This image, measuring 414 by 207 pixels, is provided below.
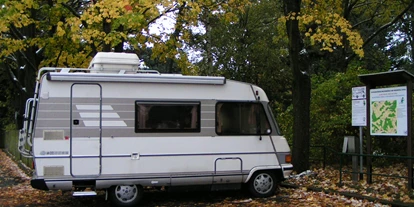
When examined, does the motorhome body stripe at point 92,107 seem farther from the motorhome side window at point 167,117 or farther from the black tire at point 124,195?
the black tire at point 124,195

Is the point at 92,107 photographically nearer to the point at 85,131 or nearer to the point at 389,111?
the point at 85,131

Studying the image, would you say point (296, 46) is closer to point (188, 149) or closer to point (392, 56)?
point (188, 149)

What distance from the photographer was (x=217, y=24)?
22.5 meters

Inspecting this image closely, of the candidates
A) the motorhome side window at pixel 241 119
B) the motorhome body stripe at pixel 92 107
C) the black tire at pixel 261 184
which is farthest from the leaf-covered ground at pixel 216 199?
the motorhome body stripe at pixel 92 107

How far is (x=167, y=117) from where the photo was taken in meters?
9.48

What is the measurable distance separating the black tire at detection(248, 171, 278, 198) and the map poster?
2.85 meters

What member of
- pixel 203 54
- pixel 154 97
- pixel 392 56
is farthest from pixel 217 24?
pixel 392 56

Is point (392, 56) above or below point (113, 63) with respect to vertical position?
above

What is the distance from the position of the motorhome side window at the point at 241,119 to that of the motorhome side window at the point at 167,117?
0.56 metres

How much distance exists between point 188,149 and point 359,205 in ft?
12.2

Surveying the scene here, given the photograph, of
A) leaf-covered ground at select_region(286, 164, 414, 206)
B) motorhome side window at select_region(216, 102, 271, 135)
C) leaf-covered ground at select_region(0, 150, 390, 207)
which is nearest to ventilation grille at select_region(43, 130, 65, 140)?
leaf-covered ground at select_region(0, 150, 390, 207)

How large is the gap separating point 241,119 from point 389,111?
11.4ft

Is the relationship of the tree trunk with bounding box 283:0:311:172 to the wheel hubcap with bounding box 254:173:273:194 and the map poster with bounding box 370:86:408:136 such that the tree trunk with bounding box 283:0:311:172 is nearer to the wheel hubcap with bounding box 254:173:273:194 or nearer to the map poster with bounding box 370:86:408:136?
the map poster with bounding box 370:86:408:136

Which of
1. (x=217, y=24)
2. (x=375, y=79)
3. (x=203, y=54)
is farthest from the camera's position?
(x=203, y=54)
